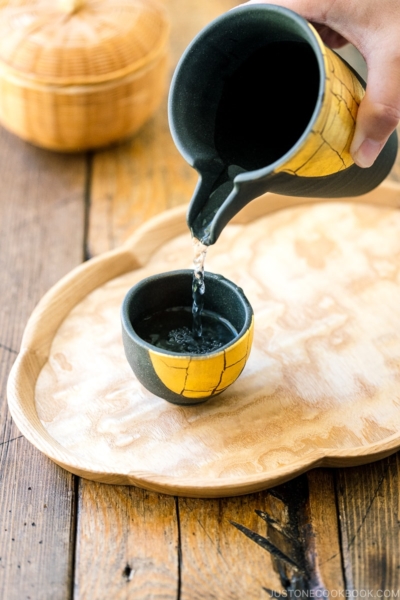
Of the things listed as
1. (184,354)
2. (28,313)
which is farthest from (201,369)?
(28,313)

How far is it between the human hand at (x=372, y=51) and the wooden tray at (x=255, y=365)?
30cm

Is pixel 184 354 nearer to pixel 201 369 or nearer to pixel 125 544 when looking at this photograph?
pixel 201 369

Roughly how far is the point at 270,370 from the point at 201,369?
19cm

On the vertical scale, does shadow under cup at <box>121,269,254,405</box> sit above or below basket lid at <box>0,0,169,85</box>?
below

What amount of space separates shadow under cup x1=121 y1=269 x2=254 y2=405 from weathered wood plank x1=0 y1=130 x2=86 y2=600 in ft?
0.61

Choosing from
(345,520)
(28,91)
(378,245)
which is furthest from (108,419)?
(28,91)

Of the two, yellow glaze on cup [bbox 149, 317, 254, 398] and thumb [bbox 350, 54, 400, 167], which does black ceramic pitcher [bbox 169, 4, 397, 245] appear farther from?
yellow glaze on cup [bbox 149, 317, 254, 398]

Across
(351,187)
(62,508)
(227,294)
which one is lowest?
(62,508)

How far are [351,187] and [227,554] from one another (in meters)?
0.52

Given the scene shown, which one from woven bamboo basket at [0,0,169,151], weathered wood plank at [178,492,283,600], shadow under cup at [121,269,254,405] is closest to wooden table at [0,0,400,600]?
weathered wood plank at [178,492,283,600]

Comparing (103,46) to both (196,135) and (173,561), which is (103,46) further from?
(173,561)

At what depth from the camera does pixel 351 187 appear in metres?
1.00

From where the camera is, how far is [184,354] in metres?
0.88

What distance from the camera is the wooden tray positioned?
91 cm
